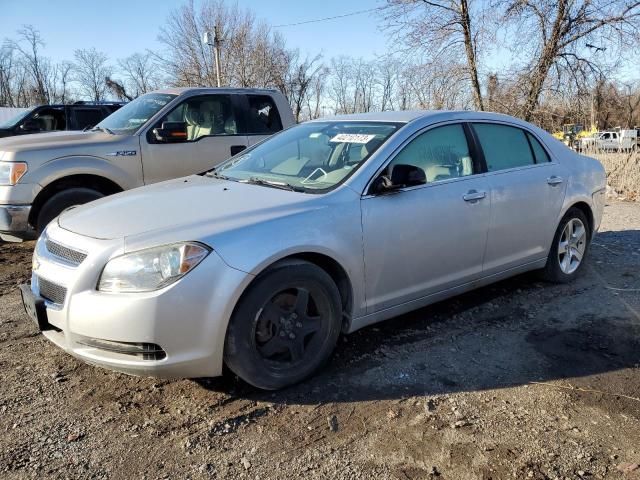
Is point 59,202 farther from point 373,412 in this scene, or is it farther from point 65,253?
point 373,412

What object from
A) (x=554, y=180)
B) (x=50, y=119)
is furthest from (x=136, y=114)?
(x=50, y=119)

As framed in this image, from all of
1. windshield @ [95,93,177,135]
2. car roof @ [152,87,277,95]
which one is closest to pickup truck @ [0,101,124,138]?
windshield @ [95,93,177,135]

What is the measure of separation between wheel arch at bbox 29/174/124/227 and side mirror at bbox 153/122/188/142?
0.76 m

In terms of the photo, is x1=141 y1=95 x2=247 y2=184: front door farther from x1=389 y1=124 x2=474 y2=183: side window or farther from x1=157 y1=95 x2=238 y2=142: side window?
x1=389 y1=124 x2=474 y2=183: side window

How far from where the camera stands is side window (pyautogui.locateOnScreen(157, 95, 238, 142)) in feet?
21.8

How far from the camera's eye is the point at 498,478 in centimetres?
244

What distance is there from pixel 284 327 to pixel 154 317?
2.50 feet

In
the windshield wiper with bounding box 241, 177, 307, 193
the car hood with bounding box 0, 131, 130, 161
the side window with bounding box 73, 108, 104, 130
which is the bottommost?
the windshield wiper with bounding box 241, 177, 307, 193

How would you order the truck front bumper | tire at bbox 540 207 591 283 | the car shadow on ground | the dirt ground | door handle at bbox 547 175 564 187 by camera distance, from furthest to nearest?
the truck front bumper < tire at bbox 540 207 591 283 < door handle at bbox 547 175 564 187 < the car shadow on ground < the dirt ground

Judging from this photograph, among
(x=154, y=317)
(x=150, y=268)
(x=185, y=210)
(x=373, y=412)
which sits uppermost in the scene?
(x=185, y=210)

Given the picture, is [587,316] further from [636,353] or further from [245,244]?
[245,244]

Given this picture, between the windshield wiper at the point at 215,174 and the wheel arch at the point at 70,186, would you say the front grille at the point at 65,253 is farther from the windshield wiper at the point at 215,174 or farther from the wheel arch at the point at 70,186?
the wheel arch at the point at 70,186

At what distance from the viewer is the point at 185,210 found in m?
3.16

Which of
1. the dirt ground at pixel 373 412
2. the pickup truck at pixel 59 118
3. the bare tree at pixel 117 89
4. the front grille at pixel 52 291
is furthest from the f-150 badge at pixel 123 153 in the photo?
the bare tree at pixel 117 89
